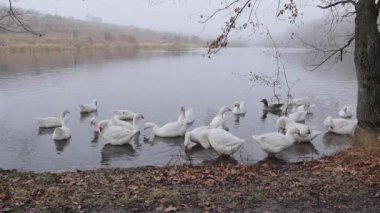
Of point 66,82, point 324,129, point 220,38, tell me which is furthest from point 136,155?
point 66,82

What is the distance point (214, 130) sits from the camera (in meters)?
14.2

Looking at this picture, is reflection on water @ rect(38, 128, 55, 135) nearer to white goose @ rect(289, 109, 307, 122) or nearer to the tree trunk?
white goose @ rect(289, 109, 307, 122)

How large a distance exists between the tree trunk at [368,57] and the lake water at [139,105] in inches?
56.0

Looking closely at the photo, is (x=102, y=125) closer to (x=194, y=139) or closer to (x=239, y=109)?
(x=194, y=139)

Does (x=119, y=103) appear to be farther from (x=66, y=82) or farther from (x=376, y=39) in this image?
(x=376, y=39)

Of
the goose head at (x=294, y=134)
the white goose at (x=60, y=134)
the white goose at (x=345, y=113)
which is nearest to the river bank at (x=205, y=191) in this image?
the goose head at (x=294, y=134)

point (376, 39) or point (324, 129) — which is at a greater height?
point (376, 39)

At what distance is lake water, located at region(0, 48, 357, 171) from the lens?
13992 millimetres

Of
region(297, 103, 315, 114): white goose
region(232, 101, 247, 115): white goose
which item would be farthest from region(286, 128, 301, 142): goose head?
region(232, 101, 247, 115): white goose

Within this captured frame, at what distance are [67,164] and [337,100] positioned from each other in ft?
50.0

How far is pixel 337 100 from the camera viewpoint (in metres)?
23.7

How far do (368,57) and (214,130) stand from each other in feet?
17.4

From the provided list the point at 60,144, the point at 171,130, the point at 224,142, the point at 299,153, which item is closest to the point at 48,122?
the point at 60,144

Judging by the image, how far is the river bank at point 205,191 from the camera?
6.91 metres
